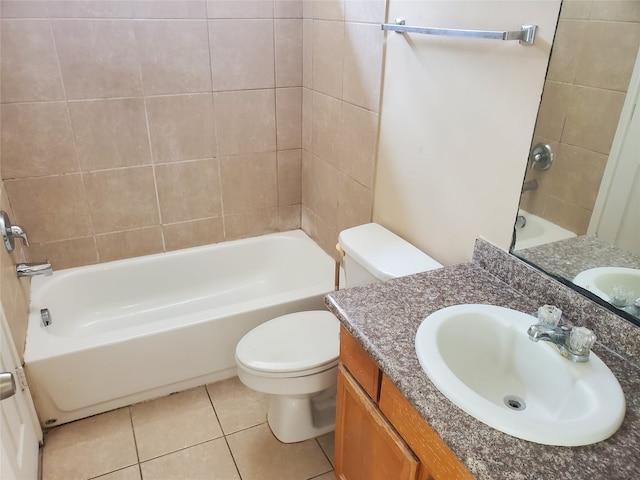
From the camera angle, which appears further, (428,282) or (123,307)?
(123,307)

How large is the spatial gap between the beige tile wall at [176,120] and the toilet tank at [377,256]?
0.26m

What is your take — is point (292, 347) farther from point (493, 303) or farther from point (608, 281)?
point (608, 281)

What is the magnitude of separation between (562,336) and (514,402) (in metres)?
0.20

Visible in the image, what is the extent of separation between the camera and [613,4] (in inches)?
40.1

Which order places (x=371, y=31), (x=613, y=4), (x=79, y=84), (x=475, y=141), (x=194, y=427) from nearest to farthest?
(x=613, y=4), (x=475, y=141), (x=371, y=31), (x=194, y=427), (x=79, y=84)

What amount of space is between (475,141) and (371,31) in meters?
0.66

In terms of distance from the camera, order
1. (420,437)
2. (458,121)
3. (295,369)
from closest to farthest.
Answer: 1. (420,437)
2. (458,121)
3. (295,369)

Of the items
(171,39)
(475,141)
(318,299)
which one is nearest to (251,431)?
(318,299)

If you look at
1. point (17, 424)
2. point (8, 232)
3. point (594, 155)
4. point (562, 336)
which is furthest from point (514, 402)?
point (8, 232)

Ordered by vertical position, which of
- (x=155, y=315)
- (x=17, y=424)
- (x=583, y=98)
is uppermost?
(x=583, y=98)

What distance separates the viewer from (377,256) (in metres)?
1.64

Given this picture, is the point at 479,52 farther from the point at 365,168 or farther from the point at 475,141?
the point at 365,168

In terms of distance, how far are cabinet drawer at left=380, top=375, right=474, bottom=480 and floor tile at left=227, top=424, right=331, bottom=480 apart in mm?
758

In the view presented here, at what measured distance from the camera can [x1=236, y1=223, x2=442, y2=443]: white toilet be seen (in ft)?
5.34
